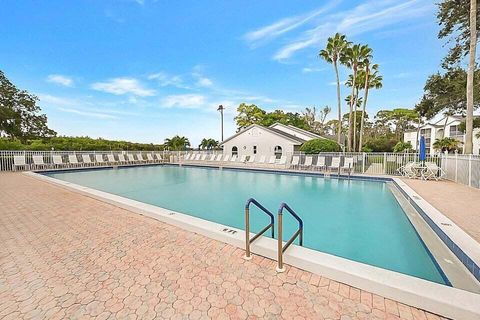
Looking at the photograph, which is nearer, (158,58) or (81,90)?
(158,58)

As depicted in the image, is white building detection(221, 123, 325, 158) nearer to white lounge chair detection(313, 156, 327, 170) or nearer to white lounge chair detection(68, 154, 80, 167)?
white lounge chair detection(313, 156, 327, 170)

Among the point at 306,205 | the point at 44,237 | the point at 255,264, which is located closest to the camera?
the point at 255,264

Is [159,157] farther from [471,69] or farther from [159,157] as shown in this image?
[471,69]

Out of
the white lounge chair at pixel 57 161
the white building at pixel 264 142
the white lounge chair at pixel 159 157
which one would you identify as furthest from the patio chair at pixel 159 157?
the white lounge chair at pixel 57 161

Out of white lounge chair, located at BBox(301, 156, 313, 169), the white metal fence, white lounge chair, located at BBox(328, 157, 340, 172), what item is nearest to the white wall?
the white metal fence

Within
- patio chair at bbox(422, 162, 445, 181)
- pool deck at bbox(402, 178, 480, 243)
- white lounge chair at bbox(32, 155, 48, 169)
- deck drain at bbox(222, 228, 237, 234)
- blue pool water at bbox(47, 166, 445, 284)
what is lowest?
blue pool water at bbox(47, 166, 445, 284)

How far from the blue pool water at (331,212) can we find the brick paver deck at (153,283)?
6.06 feet

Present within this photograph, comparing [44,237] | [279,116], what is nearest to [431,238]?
[44,237]

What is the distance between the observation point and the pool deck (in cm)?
400

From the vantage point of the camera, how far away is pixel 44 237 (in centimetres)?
366

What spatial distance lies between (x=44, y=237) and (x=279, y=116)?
120ft

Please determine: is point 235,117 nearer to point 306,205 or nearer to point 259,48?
point 259,48

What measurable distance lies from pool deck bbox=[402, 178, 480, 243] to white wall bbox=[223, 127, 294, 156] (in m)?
13.1

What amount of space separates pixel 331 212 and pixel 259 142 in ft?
52.6
